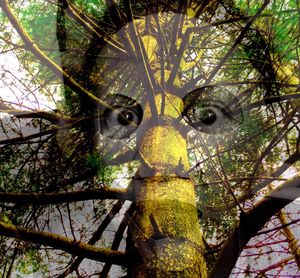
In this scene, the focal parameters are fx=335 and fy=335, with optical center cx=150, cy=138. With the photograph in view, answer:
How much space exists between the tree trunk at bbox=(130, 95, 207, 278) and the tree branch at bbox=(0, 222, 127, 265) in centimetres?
12

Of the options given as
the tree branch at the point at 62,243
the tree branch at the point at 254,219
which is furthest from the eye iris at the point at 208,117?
the tree branch at the point at 62,243

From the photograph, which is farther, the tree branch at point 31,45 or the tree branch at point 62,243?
the tree branch at point 31,45

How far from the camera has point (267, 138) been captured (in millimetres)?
3771

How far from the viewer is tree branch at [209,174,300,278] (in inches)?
64.9

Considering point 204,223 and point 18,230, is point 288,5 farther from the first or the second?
point 18,230

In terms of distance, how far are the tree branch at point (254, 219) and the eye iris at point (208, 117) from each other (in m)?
1.05

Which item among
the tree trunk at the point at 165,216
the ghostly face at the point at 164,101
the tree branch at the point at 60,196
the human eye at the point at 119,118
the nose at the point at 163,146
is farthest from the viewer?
the human eye at the point at 119,118

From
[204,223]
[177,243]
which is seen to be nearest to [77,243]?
[177,243]

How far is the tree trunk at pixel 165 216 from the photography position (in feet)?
5.16
